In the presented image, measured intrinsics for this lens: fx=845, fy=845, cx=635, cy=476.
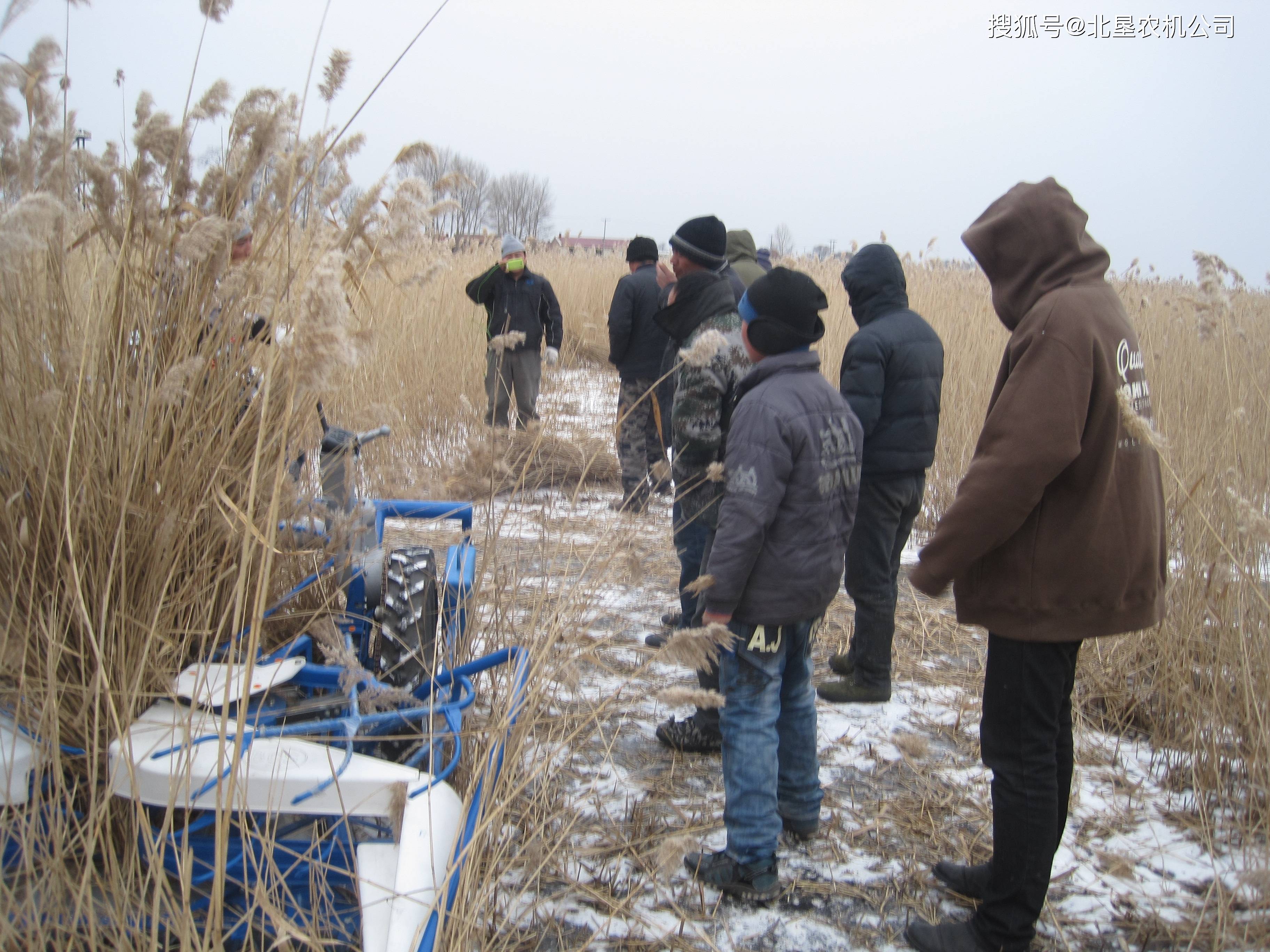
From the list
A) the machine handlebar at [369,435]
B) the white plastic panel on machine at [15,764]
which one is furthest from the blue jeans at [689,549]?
the white plastic panel on machine at [15,764]

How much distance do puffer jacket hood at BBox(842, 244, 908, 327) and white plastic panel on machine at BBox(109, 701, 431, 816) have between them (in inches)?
98.6

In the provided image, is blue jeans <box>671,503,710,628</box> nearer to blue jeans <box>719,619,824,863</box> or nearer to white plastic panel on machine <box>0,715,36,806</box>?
blue jeans <box>719,619,824,863</box>

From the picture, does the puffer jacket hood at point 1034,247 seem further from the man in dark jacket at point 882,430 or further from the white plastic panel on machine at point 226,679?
the white plastic panel on machine at point 226,679

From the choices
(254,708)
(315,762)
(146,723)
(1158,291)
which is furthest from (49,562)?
(1158,291)

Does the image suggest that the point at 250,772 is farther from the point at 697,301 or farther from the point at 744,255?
the point at 744,255

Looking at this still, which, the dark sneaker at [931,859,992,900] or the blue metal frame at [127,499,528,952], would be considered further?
the dark sneaker at [931,859,992,900]

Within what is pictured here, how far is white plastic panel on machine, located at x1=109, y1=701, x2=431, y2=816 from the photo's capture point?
139cm

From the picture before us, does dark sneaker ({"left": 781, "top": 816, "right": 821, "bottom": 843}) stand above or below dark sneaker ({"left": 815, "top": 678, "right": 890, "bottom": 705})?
below

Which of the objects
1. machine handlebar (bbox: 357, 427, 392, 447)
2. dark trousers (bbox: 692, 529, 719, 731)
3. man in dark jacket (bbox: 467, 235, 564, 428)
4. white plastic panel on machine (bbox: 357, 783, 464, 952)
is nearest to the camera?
white plastic panel on machine (bbox: 357, 783, 464, 952)

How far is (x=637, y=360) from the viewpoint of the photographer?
551 cm

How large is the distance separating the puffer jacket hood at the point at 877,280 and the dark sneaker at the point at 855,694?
1.43m

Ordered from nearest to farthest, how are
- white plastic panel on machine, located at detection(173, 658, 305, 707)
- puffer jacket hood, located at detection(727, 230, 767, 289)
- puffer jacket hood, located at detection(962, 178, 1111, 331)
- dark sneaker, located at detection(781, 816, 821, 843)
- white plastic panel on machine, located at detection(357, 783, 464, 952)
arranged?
white plastic panel on machine, located at detection(357, 783, 464, 952) < white plastic panel on machine, located at detection(173, 658, 305, 707) < puffer jacket hood, located at detection(962, 178, 1111, 331) < dark sneaker, located at detection(781, 816, 821, 843) < puffer jacket hood, located at detection(727, 230, 767, 289)

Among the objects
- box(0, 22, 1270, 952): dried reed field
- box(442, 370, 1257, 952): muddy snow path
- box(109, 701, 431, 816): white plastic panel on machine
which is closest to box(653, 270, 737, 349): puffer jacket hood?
box(442, 370, 1257, 952): muddy snow path

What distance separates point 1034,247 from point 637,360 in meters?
3.73
